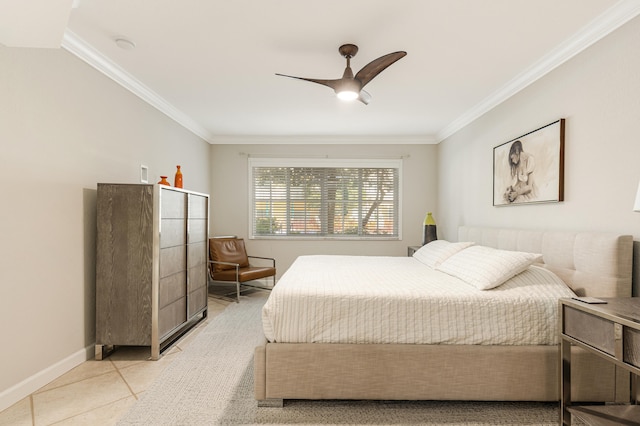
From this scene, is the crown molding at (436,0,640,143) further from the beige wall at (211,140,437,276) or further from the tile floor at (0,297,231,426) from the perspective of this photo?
the tile floor at (0,297,231,426)

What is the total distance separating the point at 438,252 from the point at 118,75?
3.36 meters

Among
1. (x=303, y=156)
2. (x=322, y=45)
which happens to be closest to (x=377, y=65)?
(x=322, y=45)

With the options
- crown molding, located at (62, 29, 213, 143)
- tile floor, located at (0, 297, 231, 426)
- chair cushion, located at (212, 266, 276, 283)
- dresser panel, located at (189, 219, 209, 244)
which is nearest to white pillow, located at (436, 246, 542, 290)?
tile floor, located at (0, 297, 231, 426)

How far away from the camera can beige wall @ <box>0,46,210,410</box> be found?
85.9 inches

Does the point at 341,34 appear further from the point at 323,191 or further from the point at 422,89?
the point at 323,191

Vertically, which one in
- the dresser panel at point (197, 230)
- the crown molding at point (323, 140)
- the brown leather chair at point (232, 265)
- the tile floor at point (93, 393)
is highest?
the crown molding at point (323, 140)

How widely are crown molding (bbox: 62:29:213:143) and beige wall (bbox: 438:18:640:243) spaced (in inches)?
145

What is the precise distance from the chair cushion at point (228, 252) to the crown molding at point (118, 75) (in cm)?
168

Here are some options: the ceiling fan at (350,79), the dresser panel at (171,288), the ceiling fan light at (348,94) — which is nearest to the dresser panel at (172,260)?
the dresser panel at (171,288)

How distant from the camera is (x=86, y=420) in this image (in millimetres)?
2004

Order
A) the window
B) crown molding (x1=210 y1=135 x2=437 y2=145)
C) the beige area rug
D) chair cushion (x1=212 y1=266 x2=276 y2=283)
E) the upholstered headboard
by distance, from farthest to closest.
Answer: the window, crown molding (x1=210 y1=135 x2=437 y2=145), chair cushion (x1=212 y1=266 x2=276 y2=283), the upholstered headboard, the beige area rug

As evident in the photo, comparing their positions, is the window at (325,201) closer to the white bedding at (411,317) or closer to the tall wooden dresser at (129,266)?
Result: the tall wooden dresser at (129,266)

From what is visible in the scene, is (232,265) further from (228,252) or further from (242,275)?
(228,252)

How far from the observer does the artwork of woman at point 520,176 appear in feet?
10.4
